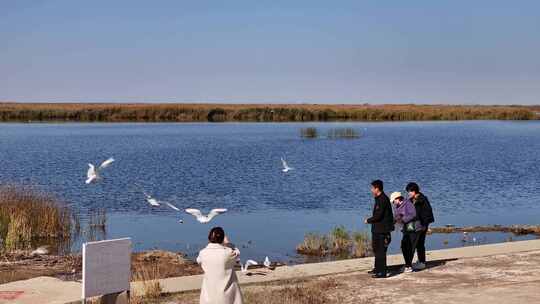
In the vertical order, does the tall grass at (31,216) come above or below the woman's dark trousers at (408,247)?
below

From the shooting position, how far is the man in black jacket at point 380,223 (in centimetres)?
1191

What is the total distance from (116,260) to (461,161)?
36.4 metres

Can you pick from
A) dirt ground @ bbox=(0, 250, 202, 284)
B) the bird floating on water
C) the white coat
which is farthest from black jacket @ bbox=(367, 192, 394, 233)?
the bird floating on water

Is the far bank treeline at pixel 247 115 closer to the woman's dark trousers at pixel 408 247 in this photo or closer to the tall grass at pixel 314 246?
the tall grass at pixel 314 246

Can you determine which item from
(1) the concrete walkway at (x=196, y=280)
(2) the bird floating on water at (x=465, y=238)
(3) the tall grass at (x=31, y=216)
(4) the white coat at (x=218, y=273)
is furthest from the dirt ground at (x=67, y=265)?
(2) the bird floating on water at (x=465, y=238)

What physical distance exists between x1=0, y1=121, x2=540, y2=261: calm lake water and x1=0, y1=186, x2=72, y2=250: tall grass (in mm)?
1385

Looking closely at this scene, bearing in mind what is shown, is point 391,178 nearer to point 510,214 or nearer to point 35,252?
point 510,214

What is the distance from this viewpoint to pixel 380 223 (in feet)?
39.5

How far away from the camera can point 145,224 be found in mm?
21625

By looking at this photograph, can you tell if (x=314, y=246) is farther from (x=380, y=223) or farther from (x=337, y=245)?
(x=380, y=223)

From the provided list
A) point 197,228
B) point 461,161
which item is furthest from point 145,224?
point 461,161

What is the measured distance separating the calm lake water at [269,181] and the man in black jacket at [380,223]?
4550mm

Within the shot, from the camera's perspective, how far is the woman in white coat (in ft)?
26.2

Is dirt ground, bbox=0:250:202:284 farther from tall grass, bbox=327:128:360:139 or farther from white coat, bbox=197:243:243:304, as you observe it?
tall grass, bbox=327:128:360:139
